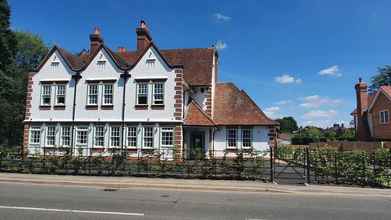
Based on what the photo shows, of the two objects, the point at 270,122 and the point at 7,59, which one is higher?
the point at 7,59

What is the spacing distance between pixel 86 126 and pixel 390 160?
22290mm

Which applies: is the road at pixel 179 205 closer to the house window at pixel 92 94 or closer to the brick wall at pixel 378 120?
the house window at pixel 92 94

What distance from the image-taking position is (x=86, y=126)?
28.7 m

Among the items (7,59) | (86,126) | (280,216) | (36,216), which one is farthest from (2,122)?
(280,216)

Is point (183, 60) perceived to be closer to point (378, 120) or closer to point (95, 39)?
point (95, 39)

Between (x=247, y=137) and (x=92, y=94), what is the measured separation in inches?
554

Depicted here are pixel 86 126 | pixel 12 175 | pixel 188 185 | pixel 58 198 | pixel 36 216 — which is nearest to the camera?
pixel 36 216

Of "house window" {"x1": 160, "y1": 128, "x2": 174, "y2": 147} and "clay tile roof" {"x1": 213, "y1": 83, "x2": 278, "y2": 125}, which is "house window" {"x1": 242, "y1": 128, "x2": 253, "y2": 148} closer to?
"clay tile roof" {"x1": 213, "y1": 83, "x2": 278, "y2": 125}

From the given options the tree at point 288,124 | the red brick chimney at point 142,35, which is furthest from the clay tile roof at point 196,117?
the tree at point 288,124

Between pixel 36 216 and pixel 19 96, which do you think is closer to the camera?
pixel 36 216

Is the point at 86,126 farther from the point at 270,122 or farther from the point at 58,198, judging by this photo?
the point at 58,198

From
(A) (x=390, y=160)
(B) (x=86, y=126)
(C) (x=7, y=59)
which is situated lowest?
(A) (x=390, y=160)

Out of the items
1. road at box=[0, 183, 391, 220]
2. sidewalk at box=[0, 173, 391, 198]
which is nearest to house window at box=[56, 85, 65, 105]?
sidewalk at box=[0, 173, 391, 198]

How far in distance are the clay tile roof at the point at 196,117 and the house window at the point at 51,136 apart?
11.4 meters
